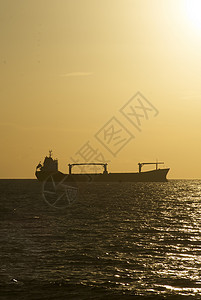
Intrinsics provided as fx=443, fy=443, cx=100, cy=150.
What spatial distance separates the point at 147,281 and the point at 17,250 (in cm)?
1142

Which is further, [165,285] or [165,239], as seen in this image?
[165,239]

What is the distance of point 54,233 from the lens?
39.3 metres

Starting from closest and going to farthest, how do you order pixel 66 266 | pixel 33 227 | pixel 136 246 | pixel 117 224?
pixel 66 266 → pixel 136 246 → pixel 33 227 → pixel 117 224

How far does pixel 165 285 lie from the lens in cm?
2142

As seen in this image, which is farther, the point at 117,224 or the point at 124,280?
the point at 117,224

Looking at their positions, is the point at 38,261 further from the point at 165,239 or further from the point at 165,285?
the point at 165,239

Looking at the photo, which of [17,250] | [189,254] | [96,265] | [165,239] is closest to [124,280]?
[96,265]

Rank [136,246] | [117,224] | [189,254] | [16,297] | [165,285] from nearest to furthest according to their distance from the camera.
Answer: [16,297]
[165,285]
[189,254]
[136,246]
[117,224]

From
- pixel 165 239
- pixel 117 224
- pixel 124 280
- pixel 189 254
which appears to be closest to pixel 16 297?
pixel 124 280

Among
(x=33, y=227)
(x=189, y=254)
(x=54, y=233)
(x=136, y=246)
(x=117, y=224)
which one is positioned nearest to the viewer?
(x=189, y=254)

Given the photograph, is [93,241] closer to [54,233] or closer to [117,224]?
[54,233]

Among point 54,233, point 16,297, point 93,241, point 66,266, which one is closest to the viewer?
point 16,297

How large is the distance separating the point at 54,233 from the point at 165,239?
9.92m

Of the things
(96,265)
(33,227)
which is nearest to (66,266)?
(96,265)
